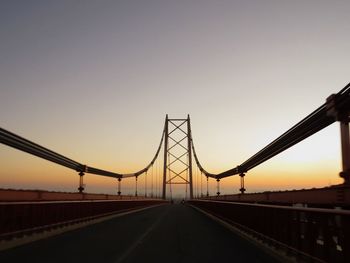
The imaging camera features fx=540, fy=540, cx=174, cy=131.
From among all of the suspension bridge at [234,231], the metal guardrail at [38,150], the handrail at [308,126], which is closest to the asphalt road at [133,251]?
the suspension bridge at [234,231]

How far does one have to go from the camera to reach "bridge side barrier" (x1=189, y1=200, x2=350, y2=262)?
31.2 ft

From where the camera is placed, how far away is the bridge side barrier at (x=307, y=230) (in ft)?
31.2

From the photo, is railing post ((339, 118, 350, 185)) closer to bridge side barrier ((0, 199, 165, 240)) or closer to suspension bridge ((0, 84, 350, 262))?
suspension bridge ((0, 84, 350, 262))

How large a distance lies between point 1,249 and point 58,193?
1988 centimetres

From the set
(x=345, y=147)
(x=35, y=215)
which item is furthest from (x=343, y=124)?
(x=35, y=215)

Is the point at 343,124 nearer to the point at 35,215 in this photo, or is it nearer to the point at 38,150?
the point at 35,215

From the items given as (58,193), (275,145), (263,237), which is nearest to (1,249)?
(263,237)

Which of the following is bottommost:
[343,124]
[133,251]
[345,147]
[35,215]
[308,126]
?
[133,251]

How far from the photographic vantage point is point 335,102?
20.9m

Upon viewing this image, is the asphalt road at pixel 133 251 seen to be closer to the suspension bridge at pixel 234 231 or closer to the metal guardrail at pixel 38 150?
the suspension bridge at pixel 234 231

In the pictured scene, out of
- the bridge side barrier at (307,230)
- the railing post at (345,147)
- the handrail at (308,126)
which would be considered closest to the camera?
the bridge side barrier at (307,230)

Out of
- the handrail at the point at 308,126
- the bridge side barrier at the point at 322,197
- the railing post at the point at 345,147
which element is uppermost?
the handrail at the point at 308,126

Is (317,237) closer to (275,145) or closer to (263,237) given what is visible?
(263,237)

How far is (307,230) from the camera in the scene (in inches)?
453
